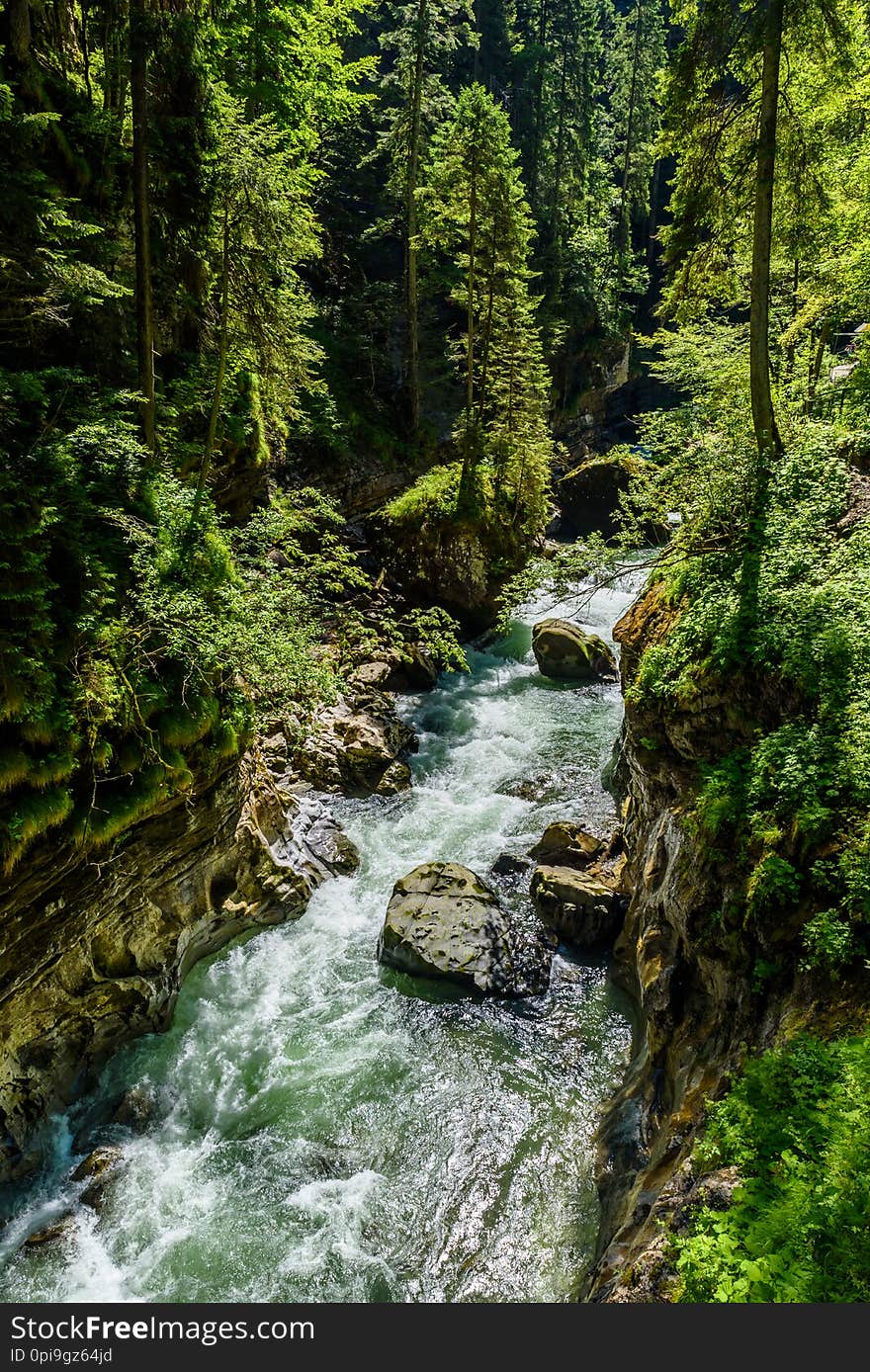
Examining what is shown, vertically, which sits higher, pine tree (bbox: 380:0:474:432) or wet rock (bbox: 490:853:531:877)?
pine tree (bbox: 380:0:474:432)

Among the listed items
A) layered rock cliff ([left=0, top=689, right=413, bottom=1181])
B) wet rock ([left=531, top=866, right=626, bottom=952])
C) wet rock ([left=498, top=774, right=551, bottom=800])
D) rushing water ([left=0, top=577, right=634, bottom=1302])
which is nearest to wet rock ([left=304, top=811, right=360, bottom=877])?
layered rock cliff ([left=0, top=689, right=413, bottom=1181])

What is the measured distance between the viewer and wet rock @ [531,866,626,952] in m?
11.1

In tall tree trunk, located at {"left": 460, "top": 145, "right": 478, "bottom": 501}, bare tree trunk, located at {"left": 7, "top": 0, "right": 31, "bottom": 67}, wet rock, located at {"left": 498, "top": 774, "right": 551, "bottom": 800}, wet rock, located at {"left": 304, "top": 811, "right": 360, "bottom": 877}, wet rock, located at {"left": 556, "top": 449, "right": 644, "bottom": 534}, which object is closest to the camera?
bare tree trunk, located at {"left": 7, "top": 0, "right": 31, "bottom": 67}

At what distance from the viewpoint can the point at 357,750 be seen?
15.3 meters

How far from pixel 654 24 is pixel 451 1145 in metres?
61.7

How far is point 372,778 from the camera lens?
15.2 m

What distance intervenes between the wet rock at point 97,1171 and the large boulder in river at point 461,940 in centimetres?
438

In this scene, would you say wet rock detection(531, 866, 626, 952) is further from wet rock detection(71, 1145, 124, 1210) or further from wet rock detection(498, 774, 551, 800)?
wet rock detection(71, 1145, 124, 1210)

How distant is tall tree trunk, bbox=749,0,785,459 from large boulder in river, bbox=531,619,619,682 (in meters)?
10.4

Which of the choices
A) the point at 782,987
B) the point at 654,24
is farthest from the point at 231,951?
the point at 654,24

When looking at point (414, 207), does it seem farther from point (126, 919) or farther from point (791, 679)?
point (126, 919)

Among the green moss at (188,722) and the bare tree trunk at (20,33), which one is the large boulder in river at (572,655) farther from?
the bare tree trunk at (20,33)

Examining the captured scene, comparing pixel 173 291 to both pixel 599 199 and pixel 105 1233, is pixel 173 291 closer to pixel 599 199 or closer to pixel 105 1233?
pixel 105 1233

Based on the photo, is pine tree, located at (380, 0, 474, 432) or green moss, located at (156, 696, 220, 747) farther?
pine tree, located at (380, 0, 474, 432)
